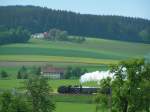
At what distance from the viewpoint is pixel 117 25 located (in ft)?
563

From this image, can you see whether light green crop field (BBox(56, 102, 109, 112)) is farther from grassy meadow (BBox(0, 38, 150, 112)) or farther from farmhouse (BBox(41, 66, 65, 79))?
farmhouse (BBox(41, 66, 65, 79))

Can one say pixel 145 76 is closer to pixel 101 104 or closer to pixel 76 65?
pixel 101 104

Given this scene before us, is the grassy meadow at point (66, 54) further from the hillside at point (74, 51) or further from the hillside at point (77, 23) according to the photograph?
the hillside at point (77, 23)

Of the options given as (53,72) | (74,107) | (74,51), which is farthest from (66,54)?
(74,107)

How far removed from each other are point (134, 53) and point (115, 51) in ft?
14.1

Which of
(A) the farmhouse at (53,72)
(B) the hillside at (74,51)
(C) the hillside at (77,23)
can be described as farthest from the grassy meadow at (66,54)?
(C) the hillside at (77,23)

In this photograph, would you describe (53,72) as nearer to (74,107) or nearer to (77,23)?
(74,107)

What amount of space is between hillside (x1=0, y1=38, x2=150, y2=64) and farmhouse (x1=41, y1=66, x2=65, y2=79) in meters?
10.4

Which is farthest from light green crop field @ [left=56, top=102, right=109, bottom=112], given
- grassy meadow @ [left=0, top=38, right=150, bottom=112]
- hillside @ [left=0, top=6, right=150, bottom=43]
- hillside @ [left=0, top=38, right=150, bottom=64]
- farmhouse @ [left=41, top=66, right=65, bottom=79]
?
hillside @ [left=0, top=6, right=150, bottom=43]

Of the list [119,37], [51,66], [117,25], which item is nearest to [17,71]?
[51,66]

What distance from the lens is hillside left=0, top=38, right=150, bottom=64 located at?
345 ft

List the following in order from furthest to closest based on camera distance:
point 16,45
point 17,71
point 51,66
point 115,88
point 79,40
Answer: point 79,40, point 16,45, point 51,66, point 17,71, point 115,88

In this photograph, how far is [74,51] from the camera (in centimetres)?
11650

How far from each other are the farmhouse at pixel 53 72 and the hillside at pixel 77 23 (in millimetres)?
55247
